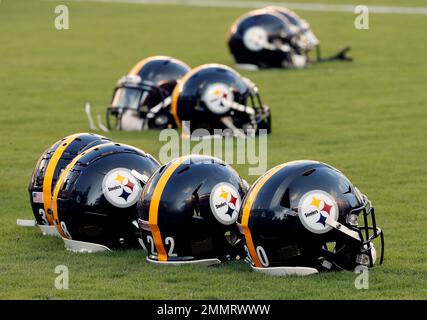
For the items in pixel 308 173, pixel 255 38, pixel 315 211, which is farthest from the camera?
pixel 255 38

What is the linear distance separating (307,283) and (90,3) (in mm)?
31579

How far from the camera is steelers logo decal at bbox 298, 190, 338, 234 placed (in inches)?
369

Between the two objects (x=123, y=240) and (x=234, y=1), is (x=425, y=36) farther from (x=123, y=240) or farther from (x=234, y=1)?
(x=123, y=240)

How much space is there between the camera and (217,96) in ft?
54.8

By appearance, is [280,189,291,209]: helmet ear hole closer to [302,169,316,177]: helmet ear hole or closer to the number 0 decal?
[302,169,316,177]: helmet ear hole

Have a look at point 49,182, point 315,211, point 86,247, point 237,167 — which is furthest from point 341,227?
point 237,167

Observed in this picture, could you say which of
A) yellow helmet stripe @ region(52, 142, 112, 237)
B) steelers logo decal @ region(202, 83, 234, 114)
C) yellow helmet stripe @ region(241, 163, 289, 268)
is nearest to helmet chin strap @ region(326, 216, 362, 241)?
yellow helmet stripe @ region(241, 163, 289, 268)

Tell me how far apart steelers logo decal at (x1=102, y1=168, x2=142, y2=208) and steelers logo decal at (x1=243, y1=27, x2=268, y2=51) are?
13547mm

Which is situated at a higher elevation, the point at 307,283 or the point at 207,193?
the point at 207,193

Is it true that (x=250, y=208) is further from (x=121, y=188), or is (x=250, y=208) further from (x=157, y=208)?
(x=121, y=188)

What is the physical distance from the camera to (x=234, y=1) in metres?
39.7

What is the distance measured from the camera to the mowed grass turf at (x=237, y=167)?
9.53 metres

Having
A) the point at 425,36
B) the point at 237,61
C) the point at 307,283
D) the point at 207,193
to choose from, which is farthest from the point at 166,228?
the point at 425,36

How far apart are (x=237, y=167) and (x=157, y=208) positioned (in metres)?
5.25
